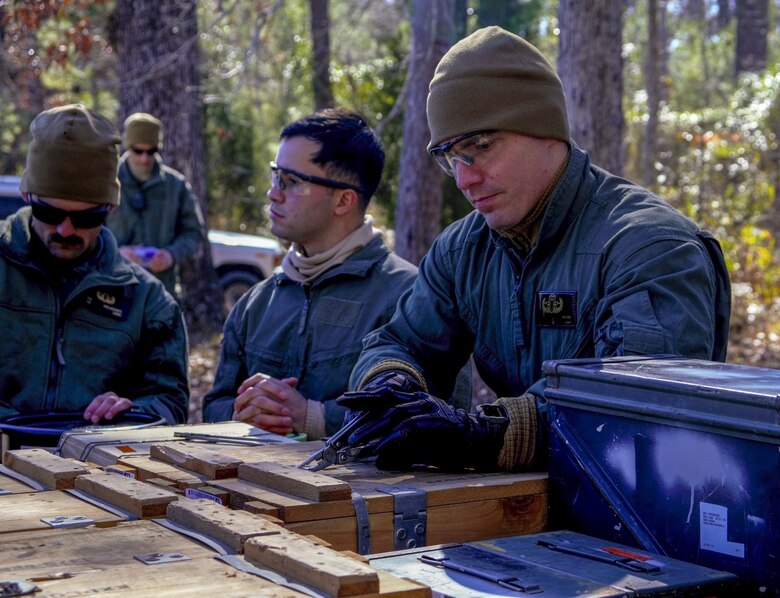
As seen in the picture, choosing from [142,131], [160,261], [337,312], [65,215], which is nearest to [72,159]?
[65,215]

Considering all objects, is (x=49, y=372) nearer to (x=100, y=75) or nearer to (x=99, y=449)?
(x=99, y=449)

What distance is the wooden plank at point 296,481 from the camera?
2.31m

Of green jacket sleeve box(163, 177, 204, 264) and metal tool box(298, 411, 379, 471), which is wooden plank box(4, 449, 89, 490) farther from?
green jacket sleeve box(163, 177, 204, 264)

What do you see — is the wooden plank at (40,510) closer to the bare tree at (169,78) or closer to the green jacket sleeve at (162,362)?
the green jacket sleeve at (162,362)

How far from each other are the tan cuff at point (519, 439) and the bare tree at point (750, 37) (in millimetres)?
20149

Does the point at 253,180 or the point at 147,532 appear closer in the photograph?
the point at 147,532

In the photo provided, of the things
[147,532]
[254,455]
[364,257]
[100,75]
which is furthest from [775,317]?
[100,75]

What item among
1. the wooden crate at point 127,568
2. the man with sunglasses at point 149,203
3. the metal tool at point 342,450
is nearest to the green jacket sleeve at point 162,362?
the metal tool at point 342,450

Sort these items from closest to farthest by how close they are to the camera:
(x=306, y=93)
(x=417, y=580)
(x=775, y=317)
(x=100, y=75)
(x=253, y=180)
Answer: (x=417, y=580), (x=775, y=317), (x=306, y=93), (x=253, y=180), (x=100, y=75)

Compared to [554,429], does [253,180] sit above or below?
above

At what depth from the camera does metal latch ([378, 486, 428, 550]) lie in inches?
94.3

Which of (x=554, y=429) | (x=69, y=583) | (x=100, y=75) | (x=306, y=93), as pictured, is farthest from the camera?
(x=100, y=75)

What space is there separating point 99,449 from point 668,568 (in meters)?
1.61

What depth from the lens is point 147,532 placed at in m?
2.15
